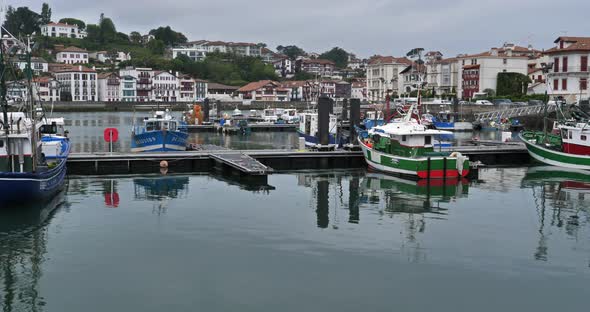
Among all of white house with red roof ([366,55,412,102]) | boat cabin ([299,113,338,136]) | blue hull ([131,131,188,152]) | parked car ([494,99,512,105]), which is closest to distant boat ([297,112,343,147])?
boat cabin ([299,113,338,136])

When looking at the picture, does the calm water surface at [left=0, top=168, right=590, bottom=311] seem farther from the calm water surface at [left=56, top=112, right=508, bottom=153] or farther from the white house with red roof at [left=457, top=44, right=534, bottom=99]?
the white house with red roof at [left=457, top=44, right=534, bottom=99]

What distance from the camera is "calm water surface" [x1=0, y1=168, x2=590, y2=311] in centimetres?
1495

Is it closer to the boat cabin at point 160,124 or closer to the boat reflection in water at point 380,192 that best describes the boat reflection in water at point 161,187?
the boat reflection in water at point 380,192

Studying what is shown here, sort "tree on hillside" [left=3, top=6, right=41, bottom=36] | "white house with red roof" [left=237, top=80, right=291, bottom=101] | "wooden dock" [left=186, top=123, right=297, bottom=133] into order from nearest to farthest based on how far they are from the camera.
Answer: "wooden dock" [left=186, top=123, right=297, bottom=133] → "white house with red roof" [left=237, top=80, right=291, bottom=101] → "tree on hillside" [left=3, top=6, right=41, bottom=36]

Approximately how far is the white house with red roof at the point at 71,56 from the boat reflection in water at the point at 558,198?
152 metres

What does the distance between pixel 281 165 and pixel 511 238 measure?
17.4 metres

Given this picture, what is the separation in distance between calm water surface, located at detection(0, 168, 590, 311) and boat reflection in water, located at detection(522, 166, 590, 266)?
0.09 meters

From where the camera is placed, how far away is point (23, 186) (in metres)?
23.6

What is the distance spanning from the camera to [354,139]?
41.5 metres

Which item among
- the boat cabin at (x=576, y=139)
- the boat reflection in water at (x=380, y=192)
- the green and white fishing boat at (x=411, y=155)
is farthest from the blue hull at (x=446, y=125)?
the boat reflection in water at (x=380, y=192)

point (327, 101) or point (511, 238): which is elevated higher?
point (327, 101)

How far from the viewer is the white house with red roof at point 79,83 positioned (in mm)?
145000

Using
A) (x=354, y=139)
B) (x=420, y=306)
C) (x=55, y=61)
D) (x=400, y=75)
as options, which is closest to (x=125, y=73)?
(x=55, y=61)

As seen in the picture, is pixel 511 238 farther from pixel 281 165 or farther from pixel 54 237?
pixel 281 165
